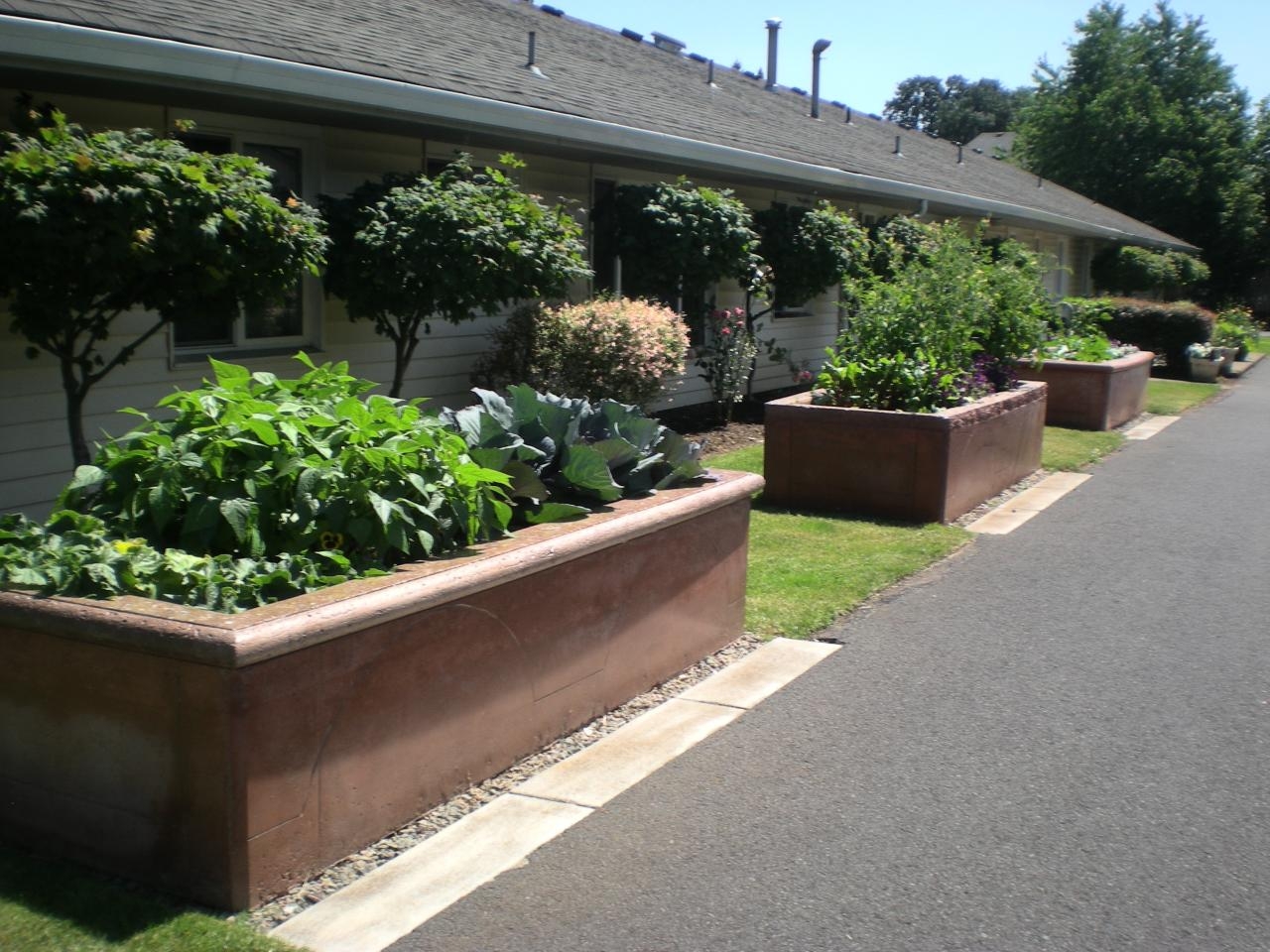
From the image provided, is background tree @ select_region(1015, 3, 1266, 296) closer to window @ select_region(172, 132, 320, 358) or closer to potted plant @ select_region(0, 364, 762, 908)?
window @ select_region(172, 132, 320, 358)

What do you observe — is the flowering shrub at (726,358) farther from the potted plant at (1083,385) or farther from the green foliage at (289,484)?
the green foliage at (289,484)

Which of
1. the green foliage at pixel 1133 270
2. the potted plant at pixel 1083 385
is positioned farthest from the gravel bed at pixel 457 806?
Answer: the green foliage at pixel 1133 270

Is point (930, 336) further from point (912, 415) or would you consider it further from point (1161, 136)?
point (1161, 136)

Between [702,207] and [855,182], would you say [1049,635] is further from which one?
[855,182]

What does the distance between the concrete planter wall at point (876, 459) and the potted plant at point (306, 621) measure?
3962mm

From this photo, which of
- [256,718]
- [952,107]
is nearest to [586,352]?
[256,718]

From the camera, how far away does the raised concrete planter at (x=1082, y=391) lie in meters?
15.4

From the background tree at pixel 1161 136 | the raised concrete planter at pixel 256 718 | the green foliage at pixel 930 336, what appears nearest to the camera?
the raised concrete planter at pixel 256 718

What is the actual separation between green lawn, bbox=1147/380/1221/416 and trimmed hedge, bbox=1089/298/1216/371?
113 cm

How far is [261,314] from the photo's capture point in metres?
9.00

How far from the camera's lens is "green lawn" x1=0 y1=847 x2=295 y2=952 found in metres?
3.26

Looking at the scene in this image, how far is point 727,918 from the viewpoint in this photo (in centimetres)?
356

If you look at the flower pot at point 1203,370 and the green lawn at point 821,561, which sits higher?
the flower pot at point 1203,370

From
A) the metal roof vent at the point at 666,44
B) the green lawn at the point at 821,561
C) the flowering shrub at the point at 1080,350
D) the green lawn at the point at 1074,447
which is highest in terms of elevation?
the metal roof vent at the point at 666,44
